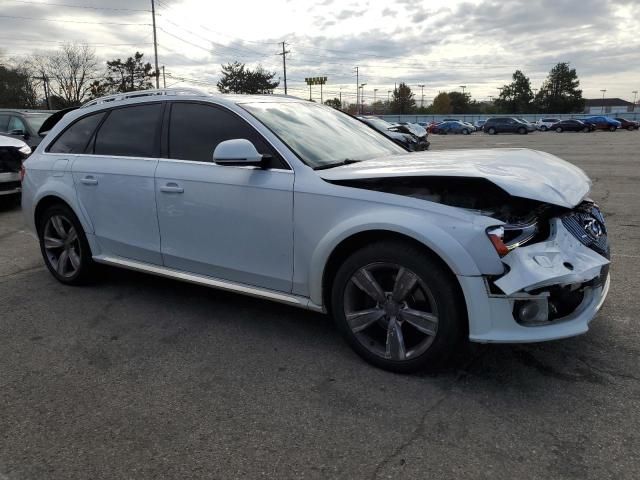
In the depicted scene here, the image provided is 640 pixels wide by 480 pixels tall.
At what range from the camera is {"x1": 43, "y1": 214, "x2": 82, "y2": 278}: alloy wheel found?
15.5 feet

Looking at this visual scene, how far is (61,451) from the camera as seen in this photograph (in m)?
2.43

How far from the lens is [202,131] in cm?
383

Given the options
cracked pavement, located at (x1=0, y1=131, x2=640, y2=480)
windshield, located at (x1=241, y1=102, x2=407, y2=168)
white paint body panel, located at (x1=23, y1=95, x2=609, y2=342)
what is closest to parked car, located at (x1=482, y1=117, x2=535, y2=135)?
cracked pavement, located at (x1=0, y1=131, x2=640, y2=480)

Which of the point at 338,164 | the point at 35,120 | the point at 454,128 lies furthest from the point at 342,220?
the point at 454,128

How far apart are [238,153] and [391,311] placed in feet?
4.37

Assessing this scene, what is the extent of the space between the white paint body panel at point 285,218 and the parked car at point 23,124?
7326mm

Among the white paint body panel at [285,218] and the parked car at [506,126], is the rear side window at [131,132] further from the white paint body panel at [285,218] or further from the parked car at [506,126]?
the parked car at [506,126]

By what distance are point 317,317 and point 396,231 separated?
4.52 ft

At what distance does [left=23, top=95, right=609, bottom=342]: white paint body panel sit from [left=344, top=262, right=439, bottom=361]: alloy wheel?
0.72ft

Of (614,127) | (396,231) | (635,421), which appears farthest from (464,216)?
(614,127)

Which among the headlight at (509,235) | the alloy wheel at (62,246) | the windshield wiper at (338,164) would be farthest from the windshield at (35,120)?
the headlight at (509,235)

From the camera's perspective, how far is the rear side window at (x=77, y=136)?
15.1 feet

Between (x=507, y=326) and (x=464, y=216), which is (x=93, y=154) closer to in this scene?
(x=464, y=216)

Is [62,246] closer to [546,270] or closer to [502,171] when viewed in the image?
[502,171]
